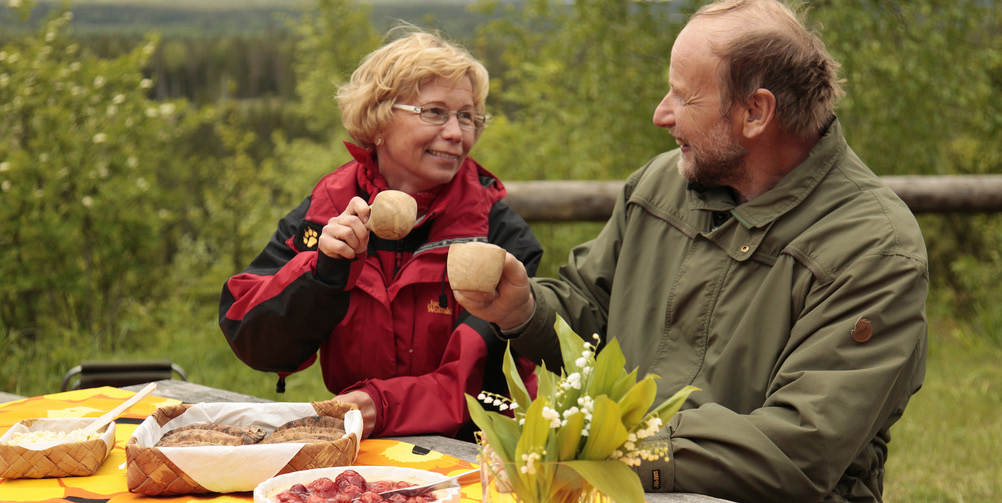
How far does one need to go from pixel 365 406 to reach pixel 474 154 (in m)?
6.29

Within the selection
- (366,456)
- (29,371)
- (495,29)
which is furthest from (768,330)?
(495,29)

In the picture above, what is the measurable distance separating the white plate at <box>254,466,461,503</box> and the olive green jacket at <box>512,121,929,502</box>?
0.49 m

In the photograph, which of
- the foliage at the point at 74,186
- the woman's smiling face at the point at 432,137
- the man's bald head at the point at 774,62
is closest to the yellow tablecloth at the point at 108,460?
the woman's smiling face at the point at 432,137

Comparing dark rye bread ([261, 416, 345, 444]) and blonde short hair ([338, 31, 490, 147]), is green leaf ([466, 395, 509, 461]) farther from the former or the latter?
blonde short hair ([338, 31, 490, 147])

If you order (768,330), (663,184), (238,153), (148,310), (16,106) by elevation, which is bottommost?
(148,310)

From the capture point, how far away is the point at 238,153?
7.05 m

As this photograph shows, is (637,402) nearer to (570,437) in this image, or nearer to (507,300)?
(570,437)

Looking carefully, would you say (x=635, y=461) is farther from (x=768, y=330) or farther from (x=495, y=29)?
(x=495, y=29)

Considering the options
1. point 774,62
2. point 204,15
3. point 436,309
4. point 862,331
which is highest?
point 774,62

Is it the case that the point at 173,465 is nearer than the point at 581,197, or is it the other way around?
the point at 173,465

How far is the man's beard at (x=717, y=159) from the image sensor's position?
249 cm

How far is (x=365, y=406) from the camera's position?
2365mm

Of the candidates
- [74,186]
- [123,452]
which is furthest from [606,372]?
[74,186]

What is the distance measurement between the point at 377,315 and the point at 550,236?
4.73 metres
